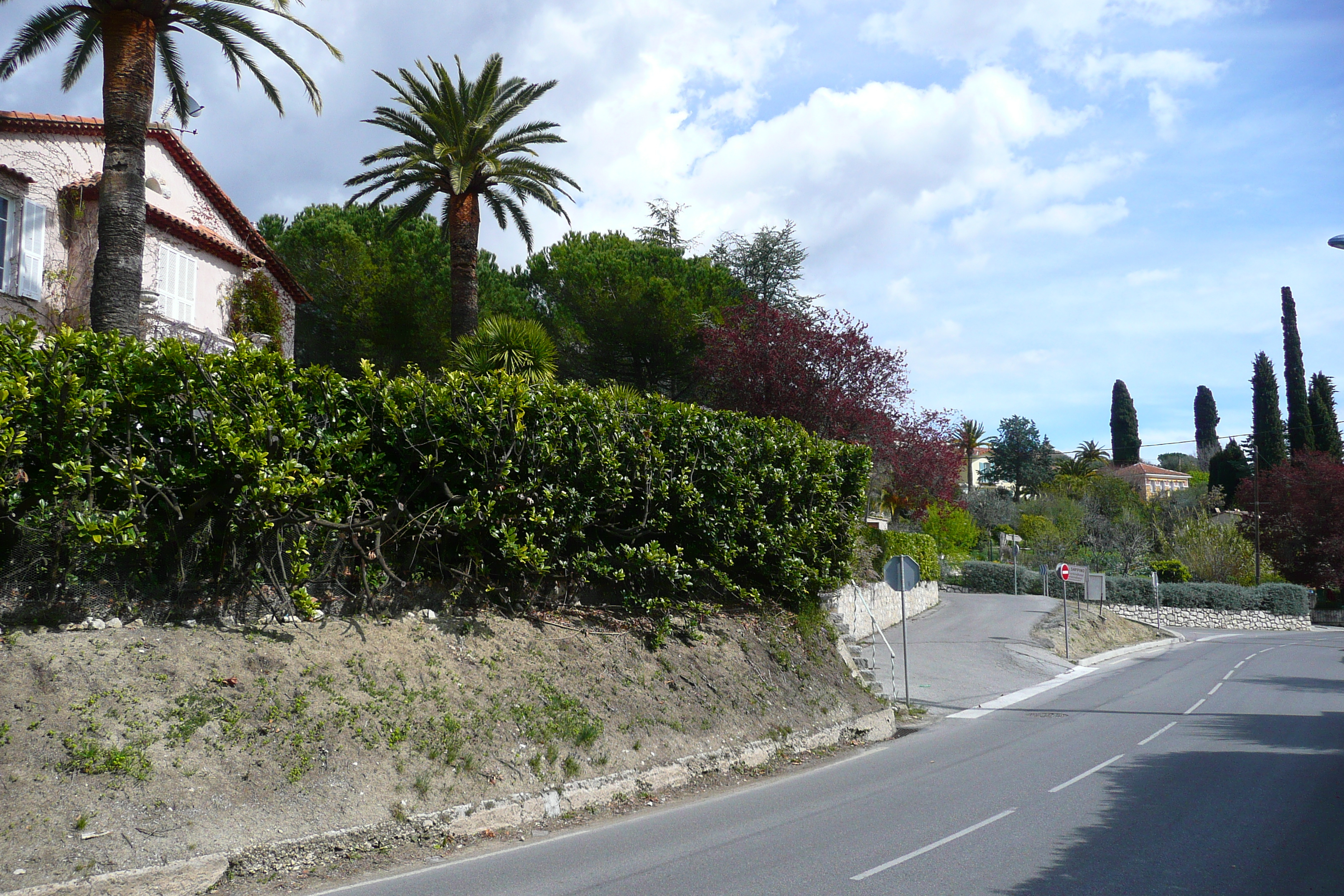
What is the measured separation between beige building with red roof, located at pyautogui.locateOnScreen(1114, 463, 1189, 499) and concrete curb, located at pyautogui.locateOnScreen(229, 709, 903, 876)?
82.6m

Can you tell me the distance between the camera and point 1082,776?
10977mm

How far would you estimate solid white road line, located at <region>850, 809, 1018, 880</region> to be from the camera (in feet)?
22.9

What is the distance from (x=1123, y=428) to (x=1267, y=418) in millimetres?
25362

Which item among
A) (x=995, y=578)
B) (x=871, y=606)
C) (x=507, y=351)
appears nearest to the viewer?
(x=507, y=351)

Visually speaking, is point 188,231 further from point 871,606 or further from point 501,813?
point 871,606

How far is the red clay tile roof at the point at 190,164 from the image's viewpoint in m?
17.8

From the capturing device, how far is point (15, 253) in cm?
1683

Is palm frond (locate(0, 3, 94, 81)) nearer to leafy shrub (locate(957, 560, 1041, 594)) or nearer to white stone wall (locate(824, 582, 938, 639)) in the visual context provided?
white stone wall (locate(824, 582, 938, 639))

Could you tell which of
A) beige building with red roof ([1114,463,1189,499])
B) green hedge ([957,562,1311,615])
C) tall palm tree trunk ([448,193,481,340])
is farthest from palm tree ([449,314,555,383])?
beige building with red roof ([1114,463,1189,499])

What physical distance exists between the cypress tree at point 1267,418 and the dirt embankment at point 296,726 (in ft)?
198

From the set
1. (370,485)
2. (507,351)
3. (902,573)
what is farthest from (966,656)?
(370,485)

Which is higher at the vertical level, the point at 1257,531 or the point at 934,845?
the point at 1257,531

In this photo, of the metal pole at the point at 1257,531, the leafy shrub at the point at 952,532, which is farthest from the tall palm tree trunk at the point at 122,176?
the metal pole at the point at 1257,531

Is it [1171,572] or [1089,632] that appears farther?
[1171,572]
